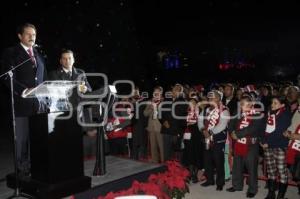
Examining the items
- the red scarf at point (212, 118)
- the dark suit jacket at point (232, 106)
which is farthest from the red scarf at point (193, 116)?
the dark suit jacket at point (232, 106)

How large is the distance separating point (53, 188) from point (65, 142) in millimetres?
491

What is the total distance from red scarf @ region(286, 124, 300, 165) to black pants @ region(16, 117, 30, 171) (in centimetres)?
447

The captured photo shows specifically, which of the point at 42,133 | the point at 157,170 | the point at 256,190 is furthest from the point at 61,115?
the point at 256,190

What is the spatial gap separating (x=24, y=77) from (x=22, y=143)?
2.63 ft

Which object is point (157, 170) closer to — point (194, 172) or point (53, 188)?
point (53, 188)

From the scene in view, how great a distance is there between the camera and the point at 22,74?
4.04 meters

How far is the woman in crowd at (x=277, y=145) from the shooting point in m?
6.12

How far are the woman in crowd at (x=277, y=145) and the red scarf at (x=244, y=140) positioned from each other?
323 millimetres

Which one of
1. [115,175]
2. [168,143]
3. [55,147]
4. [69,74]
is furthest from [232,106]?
[55,147]

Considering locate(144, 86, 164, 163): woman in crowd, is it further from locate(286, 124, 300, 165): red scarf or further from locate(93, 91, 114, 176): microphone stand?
locate(93, 91, 114, 176): microphone stand

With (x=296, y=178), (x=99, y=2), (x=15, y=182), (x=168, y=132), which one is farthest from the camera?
(x=99, y=2)

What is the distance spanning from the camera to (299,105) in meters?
6.48

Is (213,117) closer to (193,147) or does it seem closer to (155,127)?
(193,147)

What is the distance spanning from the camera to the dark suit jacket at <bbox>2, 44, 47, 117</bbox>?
3.91 meters
